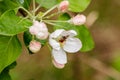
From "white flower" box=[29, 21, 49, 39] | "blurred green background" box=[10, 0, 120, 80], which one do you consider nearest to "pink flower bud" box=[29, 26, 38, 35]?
"white flower" box=[29, 21, 49, 39]

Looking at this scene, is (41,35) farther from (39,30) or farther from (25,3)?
(25,3)

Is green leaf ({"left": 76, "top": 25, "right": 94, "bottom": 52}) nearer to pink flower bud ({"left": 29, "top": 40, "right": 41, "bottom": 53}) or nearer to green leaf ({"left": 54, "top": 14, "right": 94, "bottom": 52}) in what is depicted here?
green leaf ({"left": 54, "top": 14, "right": 94, "bottom": 52})

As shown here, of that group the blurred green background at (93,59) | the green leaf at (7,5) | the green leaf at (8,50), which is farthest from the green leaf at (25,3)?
the blurred green background at (93,59)

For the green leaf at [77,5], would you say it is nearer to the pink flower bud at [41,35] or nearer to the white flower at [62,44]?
the white flower at [62,44]

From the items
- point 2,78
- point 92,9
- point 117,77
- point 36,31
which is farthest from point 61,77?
point 36,31

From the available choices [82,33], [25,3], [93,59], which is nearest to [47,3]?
[25,3]

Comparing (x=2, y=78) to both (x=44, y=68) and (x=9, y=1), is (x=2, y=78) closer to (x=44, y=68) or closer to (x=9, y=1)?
(x=9, y=1)
